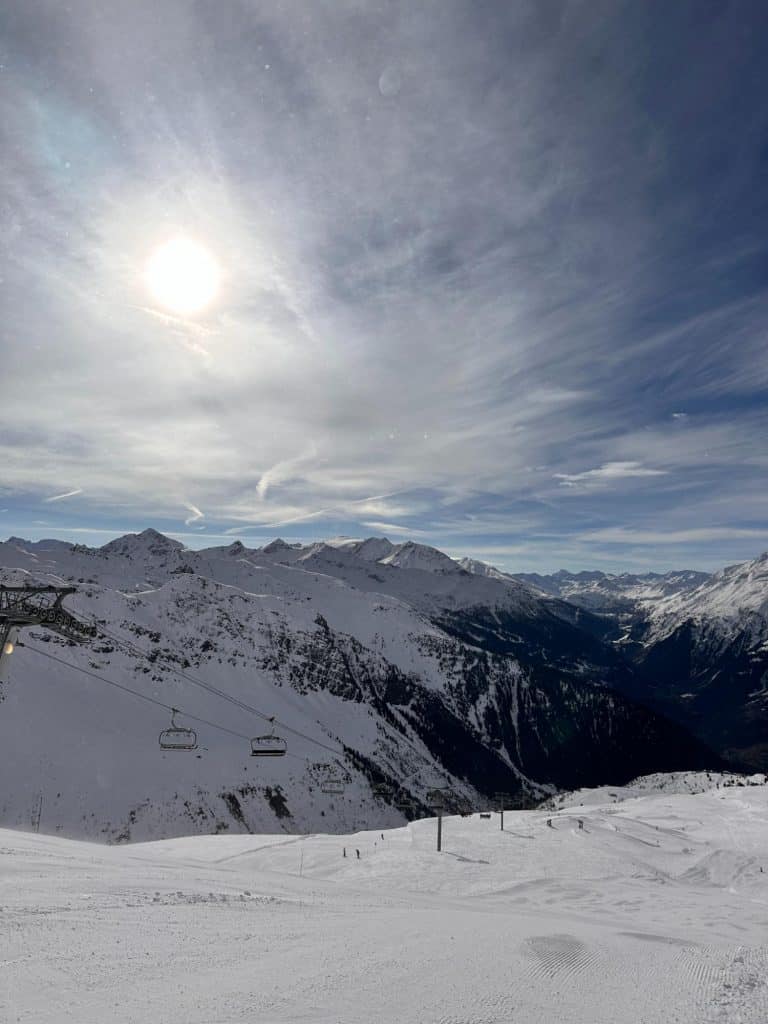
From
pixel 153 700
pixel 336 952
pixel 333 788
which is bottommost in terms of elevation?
pixel 333 788

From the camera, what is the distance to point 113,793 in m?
118

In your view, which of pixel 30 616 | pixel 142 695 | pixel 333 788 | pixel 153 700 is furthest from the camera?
pixel 142 695

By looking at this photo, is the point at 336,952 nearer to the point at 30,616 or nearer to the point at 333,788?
the point at 30,616

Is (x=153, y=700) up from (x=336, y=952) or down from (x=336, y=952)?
down

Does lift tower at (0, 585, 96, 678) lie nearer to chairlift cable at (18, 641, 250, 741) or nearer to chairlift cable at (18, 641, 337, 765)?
chairlift cable at (18, 641, 250, 741)

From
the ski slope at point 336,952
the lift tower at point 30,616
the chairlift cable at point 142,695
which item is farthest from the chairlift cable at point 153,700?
the ski slope at point 336,952

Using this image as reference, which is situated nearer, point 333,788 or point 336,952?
point 336,952

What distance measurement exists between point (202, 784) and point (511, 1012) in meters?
144

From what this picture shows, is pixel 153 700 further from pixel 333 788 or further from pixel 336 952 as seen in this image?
pixel 336 952

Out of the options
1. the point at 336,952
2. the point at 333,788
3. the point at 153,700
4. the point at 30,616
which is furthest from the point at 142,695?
the point at 336,952

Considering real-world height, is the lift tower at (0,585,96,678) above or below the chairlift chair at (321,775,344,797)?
above

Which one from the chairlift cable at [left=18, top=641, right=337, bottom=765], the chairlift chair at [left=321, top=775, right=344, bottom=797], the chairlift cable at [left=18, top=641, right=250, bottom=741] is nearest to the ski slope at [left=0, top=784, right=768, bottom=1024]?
the chairlift chair at [left=321, top=775, right=344, bottom=797]

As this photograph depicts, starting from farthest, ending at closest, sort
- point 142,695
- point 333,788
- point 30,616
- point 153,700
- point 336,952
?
point 142,695
point 153,700
point 333,788
point 30,616
point 336,952

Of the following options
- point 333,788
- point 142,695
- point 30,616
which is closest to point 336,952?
point 30,616
